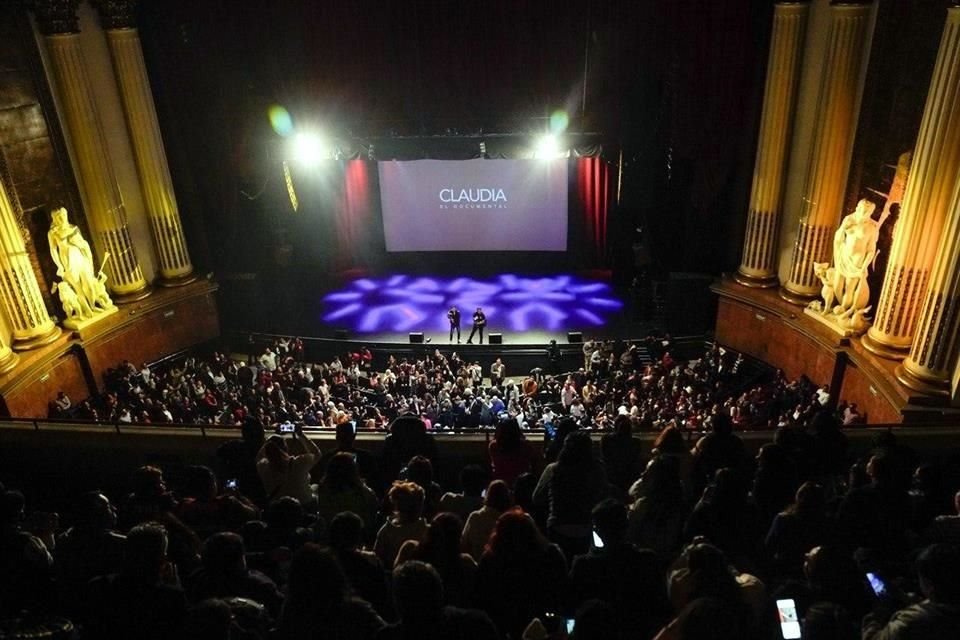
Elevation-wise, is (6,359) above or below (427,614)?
below

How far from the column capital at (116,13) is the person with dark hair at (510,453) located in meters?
13.8

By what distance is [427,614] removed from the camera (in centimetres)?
310

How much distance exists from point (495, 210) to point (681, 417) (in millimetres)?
10318

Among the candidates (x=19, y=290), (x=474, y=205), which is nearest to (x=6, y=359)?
(x=19, y=290)

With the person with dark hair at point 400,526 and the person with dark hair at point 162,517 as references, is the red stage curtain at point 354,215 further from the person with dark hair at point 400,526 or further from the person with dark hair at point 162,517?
the person with dark hair at point 400,526

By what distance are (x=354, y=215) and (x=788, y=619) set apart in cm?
1836

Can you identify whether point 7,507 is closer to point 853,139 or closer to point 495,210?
point 853,139

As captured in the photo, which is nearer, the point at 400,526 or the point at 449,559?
the point at 449,559

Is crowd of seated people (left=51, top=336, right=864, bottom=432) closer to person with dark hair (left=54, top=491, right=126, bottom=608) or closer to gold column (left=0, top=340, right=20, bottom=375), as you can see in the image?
gold column (left=0, top=340, right=20, bottom=375)

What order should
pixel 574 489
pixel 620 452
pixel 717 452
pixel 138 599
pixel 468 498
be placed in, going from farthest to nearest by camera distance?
pixel 620 452
pixel 717 452
pixel 468 498
pixel 574 489
pixel 138 599

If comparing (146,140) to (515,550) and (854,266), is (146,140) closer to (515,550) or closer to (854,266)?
(854,266)

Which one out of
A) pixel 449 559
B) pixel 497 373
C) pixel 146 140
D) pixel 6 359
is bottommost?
pixel 497 373

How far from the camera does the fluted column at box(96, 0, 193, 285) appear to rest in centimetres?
1503

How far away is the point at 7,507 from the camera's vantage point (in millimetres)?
4449
